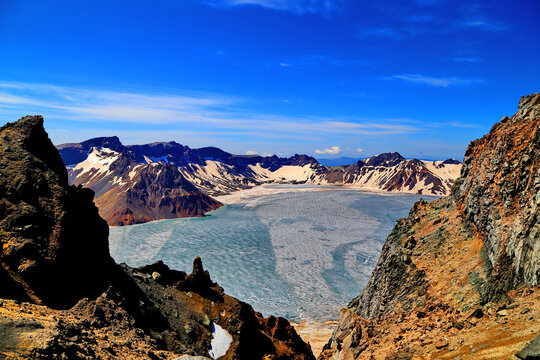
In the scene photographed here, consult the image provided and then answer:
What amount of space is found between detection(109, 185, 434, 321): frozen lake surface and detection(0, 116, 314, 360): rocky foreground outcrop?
2446cm

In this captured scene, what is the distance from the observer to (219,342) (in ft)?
87.8

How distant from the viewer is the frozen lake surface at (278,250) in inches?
2286

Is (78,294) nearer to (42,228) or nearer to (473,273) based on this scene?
(42,228)

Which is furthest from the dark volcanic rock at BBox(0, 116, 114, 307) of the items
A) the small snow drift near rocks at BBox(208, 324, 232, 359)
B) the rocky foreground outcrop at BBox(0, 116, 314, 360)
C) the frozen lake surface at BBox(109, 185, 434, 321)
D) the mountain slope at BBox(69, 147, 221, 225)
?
the mountain slope at BBox(69, 147, 221, 225)

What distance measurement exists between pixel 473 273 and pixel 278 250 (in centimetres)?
6739

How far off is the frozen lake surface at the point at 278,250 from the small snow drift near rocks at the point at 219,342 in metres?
25.4

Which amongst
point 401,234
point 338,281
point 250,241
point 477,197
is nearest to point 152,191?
point 250,241

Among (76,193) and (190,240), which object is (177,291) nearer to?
(76,193)

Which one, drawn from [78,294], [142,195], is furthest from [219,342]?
[142,195]

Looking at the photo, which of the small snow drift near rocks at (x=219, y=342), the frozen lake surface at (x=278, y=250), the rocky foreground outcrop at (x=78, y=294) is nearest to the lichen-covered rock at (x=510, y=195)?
the rocky foreground outcrop at (x=78, y=294)

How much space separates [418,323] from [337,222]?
107 meters

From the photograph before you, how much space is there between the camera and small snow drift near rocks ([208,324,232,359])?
25.5m

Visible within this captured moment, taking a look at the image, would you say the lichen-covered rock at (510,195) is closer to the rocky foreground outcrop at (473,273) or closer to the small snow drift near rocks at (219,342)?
the rocky foreground outcrop at (473,273)

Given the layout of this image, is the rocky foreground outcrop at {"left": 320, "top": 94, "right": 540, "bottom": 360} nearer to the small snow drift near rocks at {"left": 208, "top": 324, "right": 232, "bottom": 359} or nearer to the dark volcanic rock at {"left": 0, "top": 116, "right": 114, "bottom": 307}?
the small snow drift near rocks at {"left": 208, "top": 324, "right": 232, "bottom": 359}
